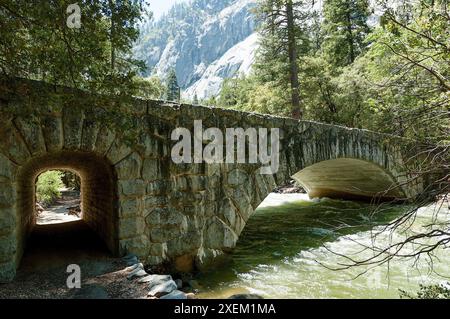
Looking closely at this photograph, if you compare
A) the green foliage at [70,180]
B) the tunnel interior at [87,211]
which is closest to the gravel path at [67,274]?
the tunnel interior at [87,211]

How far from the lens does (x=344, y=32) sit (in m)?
20.7

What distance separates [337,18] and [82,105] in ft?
69.4

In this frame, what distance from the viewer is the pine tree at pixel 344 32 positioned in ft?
66.6

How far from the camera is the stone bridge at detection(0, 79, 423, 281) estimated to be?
137 inches

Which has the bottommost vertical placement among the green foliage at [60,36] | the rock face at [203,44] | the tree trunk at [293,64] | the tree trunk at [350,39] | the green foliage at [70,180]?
the green foliage at [70,180]

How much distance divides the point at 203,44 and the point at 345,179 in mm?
129896

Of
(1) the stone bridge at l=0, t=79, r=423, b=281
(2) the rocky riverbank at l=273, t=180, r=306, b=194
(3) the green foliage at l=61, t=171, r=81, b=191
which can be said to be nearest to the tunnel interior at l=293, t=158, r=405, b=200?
(2) the rocky riverbank at l=273, t=180, r=306, b=194

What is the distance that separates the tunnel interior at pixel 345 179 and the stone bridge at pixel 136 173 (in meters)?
4.84

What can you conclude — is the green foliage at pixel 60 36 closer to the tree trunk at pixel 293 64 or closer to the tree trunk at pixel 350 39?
the tree trunk at pixel 293 64

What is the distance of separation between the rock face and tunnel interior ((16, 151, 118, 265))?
94137mm

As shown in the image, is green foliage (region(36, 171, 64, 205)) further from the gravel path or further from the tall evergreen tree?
the tall evergreen tree

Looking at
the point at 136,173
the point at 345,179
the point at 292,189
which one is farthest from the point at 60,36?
the point at 292,189
